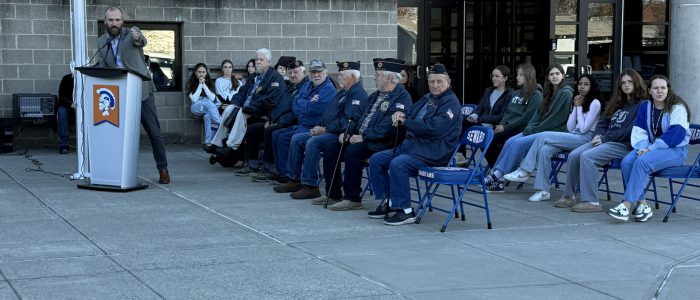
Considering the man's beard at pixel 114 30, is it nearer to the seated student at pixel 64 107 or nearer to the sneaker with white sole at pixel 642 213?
the seated student at pixel 64 107

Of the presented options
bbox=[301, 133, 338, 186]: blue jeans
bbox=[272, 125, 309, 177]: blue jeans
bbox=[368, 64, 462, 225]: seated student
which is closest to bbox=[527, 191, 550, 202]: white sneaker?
bbox=[368, 64, 462, 225]: seated student

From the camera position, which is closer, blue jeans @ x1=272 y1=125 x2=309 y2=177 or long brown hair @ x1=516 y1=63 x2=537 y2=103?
long brown hair @ x1=516 y1=63 x2=537 y2=103

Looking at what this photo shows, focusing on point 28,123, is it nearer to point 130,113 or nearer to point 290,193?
point 130,113

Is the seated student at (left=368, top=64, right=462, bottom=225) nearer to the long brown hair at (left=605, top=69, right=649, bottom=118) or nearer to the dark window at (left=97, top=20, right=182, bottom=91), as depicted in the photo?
the long brown hair at (left=605, top=69, right=649, bottom=118)

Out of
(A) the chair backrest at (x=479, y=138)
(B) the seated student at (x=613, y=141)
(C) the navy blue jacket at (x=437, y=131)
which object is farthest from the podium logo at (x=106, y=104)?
(B) the seated student at (x=613, y=141)

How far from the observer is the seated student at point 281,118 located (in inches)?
483

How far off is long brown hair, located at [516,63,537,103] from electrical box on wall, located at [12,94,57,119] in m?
7.64

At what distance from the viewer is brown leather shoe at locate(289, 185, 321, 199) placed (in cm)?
Answer: 1095

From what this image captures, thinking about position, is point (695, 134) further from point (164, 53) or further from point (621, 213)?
point (164, 53)

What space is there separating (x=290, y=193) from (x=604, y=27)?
10.6 metres

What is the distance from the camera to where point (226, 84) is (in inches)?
648

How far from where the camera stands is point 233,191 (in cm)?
1157

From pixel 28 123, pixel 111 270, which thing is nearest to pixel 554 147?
pixel 111 270

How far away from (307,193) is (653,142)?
352cm
